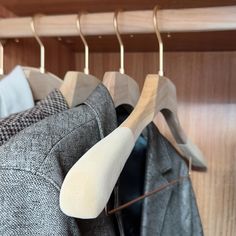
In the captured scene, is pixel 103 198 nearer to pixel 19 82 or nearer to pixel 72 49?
pixel 19 82

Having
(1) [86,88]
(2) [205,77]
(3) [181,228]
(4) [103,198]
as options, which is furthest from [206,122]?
(4) [103,198]

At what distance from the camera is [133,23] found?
0.49 m

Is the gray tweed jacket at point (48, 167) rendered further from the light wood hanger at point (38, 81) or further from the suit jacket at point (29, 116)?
the light wood hanger at point (38, 81)

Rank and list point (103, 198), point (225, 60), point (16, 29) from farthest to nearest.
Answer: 1. point (225, 60)
2. point (16, 29)
3. point (103, 198)

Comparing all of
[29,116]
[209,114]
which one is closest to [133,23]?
[29,116]

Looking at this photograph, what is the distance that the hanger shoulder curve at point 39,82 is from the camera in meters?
0.52

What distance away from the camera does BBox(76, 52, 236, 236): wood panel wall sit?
736mm

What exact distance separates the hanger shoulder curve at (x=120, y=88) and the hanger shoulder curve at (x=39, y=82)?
0.36 feet

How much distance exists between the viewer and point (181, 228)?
22.1 inches

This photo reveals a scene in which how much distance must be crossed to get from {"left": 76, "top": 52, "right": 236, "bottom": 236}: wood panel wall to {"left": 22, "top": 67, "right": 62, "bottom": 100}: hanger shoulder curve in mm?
264

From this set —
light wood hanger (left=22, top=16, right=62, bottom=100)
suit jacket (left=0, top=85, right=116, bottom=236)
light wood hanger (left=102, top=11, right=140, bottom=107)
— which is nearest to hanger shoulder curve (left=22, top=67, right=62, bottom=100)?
light wood hanger (left=22, top=16, right=62, bottom=100)

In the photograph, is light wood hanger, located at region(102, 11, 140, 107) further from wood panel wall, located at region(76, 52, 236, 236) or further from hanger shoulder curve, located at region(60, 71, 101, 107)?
wood panel wall, located at region(76, 52, 236, 236)

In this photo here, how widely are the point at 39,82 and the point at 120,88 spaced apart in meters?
0.13

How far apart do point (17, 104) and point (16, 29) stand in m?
0.13
